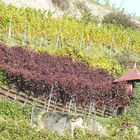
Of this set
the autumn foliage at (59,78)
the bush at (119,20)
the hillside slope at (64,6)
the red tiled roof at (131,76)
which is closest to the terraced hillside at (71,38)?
the hillside slope at (64,6)

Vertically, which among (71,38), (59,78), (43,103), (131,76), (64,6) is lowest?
(43,103)

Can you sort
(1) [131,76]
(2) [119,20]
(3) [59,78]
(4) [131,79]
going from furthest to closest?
1. (2) [119,20]
2. (1) [131,76]
3. (4) [131,79]
4. (3) [59,78]

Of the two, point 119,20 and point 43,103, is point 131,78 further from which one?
point 119,20

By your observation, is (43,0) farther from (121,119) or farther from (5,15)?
(121,119)

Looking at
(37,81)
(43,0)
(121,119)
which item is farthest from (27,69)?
(43,0)

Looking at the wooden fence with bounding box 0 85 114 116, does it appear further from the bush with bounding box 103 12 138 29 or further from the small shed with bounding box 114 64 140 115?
the bush with bounding box 103 12 138 29

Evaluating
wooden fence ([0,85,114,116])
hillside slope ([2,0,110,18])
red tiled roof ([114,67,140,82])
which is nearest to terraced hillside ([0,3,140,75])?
hillside slope ([2,0,110,18])

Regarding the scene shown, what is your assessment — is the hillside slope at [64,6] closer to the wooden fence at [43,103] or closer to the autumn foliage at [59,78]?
the autumn foliage at [59,78]

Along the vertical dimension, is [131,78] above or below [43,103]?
above

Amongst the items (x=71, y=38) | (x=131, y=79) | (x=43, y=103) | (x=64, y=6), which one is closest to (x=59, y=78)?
(x=43, y=103)

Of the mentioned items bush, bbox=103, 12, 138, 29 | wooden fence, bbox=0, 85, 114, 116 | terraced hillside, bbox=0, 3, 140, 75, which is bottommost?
wooden fence, bbox=0, 85, 114, 116

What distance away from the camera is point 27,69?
3312 centimetres

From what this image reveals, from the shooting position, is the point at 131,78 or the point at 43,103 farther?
the point at 131,78

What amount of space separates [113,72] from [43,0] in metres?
14.1
